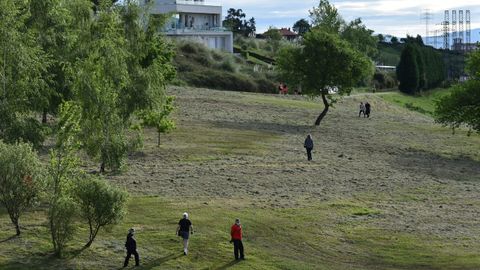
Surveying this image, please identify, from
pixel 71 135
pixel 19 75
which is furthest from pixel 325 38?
pixel 71 135

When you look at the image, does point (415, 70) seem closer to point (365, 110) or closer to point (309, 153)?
point (365, 110)

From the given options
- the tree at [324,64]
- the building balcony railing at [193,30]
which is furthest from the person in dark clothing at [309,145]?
the building balcony railing at [193,30]

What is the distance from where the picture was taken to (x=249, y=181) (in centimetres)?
Answer: 4134

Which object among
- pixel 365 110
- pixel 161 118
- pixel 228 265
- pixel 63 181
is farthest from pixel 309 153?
pixel 365 110

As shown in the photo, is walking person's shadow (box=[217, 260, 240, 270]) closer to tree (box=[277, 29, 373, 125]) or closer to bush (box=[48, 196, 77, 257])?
bush (box=[48, 196, 77, 257])

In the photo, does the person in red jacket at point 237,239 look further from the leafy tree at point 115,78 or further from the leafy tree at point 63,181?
the leafy tree at point 115,78

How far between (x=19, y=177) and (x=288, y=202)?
14.2 meters

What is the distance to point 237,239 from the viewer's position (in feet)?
92.6

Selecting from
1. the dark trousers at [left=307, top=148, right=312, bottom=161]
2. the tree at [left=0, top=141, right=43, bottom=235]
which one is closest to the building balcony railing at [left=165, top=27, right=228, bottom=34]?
the dark trousers at [left=307, top=148, right=312, bottom=161]

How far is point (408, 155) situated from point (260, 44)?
81.9m

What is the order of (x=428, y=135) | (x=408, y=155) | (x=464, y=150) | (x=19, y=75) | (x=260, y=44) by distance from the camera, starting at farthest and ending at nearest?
(x=260, y=44)
(x=428, y=135)
(x=464, y=150)
(x=408, y=155)
(x=19, y=75)

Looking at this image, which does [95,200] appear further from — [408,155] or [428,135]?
[428,135]

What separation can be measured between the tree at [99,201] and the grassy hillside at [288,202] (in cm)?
125

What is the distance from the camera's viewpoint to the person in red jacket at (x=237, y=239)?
28.1 metres
